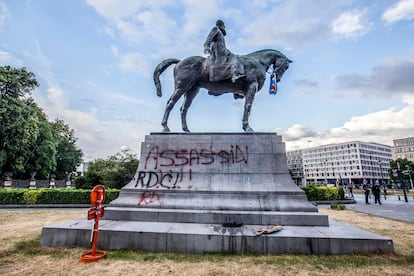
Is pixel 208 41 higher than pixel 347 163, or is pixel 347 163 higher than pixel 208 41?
pixel 347 163

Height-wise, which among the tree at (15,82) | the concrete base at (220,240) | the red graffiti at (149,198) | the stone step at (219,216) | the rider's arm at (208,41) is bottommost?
the concrete base at (220,240)

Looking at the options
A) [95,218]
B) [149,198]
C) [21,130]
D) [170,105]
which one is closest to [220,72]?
[170,105]

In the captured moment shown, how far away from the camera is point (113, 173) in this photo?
84.9 feet

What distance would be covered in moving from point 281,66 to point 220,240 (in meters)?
7.17

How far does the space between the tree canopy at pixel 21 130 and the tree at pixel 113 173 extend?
1034 cm

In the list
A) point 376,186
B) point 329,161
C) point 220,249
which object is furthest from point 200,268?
point 329,161

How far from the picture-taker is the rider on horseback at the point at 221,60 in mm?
8625

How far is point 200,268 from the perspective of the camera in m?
4.38

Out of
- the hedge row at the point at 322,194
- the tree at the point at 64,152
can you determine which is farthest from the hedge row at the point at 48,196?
the tree at the point at 64,152

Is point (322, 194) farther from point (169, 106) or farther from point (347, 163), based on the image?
point (347, 163)

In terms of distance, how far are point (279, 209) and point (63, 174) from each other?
174 feet

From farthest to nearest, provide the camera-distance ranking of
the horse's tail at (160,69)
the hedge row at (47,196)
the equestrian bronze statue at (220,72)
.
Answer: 1. the hedge row at (47,196)
2. the horse's tail at (160,69)
3. the equestrian bronze statue at (220,72)

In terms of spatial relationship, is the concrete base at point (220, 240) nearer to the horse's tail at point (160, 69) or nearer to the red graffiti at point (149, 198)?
the red graffiti at point (149, 198)

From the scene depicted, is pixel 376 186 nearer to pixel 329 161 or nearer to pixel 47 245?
pixel 47 245
